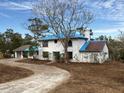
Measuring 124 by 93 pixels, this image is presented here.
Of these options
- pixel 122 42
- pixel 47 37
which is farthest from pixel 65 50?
pixel 122 42

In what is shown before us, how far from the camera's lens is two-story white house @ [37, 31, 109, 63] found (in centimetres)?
4513

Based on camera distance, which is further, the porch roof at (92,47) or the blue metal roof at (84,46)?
the blue metal roof at (84,46)

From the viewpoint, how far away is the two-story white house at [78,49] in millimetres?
45134

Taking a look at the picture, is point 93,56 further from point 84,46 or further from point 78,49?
point 78,49

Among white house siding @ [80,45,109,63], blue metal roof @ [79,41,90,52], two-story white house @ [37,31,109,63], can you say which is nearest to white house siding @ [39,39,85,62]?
two-story white house @ [37,31,109,63]

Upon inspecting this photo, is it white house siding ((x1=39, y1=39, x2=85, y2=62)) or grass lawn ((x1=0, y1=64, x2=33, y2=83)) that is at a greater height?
white house siding ((x1=39, y1=39, x2=85, y2=62))

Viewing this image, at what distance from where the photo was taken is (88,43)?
47938mm

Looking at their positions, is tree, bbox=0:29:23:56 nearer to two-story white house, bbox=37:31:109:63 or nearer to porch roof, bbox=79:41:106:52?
two-story white house, bbox=37:31:109:63

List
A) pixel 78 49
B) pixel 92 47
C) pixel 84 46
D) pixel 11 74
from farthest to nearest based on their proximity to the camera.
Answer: pixel 84 46 → pixel 78 49 → pixel 92 47 → pixel 11 74

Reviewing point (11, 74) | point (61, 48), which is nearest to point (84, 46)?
point (61, 48)

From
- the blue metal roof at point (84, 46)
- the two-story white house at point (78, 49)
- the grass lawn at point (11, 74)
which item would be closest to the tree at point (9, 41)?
the two-story white house at point (78, 49)

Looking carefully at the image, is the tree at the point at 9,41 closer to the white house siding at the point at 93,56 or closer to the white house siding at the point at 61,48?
the white house siding at the point at 61,48

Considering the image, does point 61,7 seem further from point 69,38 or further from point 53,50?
point 53,50

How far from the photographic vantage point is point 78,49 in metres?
47.2
